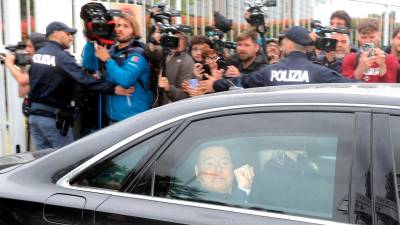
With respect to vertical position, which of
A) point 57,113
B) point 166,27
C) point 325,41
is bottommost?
point 57,113

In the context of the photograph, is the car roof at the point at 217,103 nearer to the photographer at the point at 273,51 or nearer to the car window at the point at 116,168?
the car window at the point at 116,168

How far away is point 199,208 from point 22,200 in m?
0.80

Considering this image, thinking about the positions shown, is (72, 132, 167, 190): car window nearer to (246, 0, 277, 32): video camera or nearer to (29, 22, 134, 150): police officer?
(29, 22, 134, 150): police officer

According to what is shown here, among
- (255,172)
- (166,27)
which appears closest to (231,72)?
(166,27)

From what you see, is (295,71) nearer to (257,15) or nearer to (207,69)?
(207,69)

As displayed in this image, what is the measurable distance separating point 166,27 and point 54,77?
3.73 ft

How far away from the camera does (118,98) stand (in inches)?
203

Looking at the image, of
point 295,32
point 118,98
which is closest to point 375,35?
point 295,32

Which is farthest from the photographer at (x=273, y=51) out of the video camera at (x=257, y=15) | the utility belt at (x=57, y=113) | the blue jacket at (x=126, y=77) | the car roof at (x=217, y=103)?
the car roof at (x=217, y=103)

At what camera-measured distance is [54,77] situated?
5055 mm

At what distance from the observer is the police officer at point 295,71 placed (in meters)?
4.15

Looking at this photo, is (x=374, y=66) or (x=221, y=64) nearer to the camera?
(x=374, y=66)

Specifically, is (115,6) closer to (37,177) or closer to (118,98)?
(118,98)

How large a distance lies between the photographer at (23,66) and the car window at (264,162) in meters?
3.68
